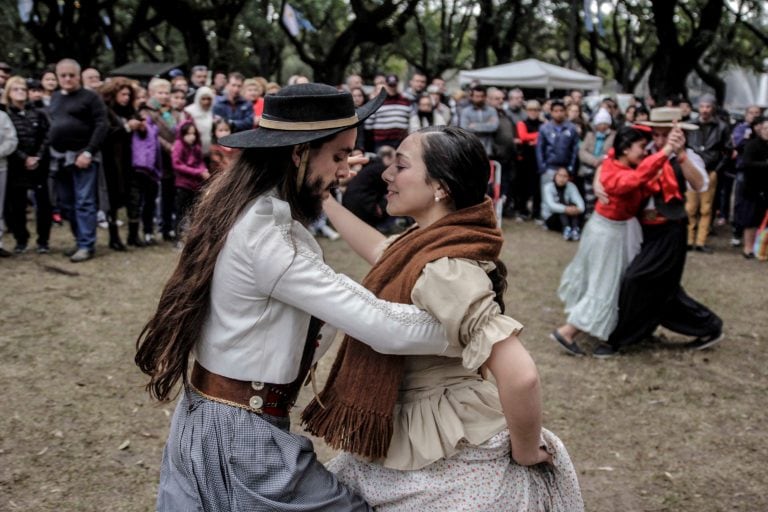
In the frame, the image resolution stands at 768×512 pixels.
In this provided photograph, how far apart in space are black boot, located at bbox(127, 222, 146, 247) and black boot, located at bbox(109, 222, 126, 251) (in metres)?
0.20

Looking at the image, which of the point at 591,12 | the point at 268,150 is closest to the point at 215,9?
the point at 591,12

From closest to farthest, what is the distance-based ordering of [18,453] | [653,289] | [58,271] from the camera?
[18,453], [653,289], [58,271]

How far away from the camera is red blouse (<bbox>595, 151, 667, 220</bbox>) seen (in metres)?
5.45

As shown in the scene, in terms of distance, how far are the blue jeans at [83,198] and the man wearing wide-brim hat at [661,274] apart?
5.27m

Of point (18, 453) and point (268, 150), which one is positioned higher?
point (268, 150)

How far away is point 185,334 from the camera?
2006 mm

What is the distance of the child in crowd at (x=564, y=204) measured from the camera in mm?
11062

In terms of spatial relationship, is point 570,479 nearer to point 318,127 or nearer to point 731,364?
point 318,127

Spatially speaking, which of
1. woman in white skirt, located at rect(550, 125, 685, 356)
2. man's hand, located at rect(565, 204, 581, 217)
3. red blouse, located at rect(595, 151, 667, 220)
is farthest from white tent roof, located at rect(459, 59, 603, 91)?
red blouse, located at rect(595, 151, 667, 220)

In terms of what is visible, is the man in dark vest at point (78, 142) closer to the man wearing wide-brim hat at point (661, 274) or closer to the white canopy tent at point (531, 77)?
the man wearing wide-brim hat at point (661, 274)

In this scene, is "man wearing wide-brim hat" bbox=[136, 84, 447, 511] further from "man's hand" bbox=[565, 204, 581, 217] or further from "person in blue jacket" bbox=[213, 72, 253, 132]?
"man's hand" bbox=[565, 204, 581, 217]

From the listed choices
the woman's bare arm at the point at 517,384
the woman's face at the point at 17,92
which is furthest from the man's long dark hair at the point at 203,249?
the woman's face at the point at 17,92

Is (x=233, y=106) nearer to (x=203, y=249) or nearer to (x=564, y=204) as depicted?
(x=564, y=204)

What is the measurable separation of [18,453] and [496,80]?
703 inches
